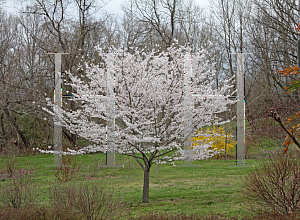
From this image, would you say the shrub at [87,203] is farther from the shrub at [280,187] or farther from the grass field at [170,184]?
the shrub at [280,187]

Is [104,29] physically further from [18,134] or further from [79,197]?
[79,197]

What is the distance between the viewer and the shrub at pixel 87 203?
4227 millimetres

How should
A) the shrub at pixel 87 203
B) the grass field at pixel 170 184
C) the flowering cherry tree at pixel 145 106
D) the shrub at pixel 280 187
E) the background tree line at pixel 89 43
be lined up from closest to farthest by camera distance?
1. the shrub at pixel 87 203
2. the shrub at pixel 280 187
3. the grass field at pixel 170 184
4. the flowering cherry tree at pixel 145 106
5. the background tree line at pixel 89 43

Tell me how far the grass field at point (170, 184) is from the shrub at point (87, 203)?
65 centimetres

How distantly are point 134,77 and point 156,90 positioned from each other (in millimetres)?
566

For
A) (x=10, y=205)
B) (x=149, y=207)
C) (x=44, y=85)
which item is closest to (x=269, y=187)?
(x=149, y=207)

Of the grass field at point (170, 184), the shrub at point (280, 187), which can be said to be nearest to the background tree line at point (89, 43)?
the grass field at point (170, 184)

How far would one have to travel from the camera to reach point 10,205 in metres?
5.14

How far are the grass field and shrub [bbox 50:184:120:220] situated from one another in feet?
2.14

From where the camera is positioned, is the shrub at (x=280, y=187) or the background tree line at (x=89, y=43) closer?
the shrub at (x=280, y=187)

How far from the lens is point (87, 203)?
4.26 meters

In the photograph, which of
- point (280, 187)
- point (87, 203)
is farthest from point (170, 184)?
point (87, 203)

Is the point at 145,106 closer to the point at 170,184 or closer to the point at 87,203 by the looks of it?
the point at 87,203

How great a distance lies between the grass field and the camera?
6.05 meters
